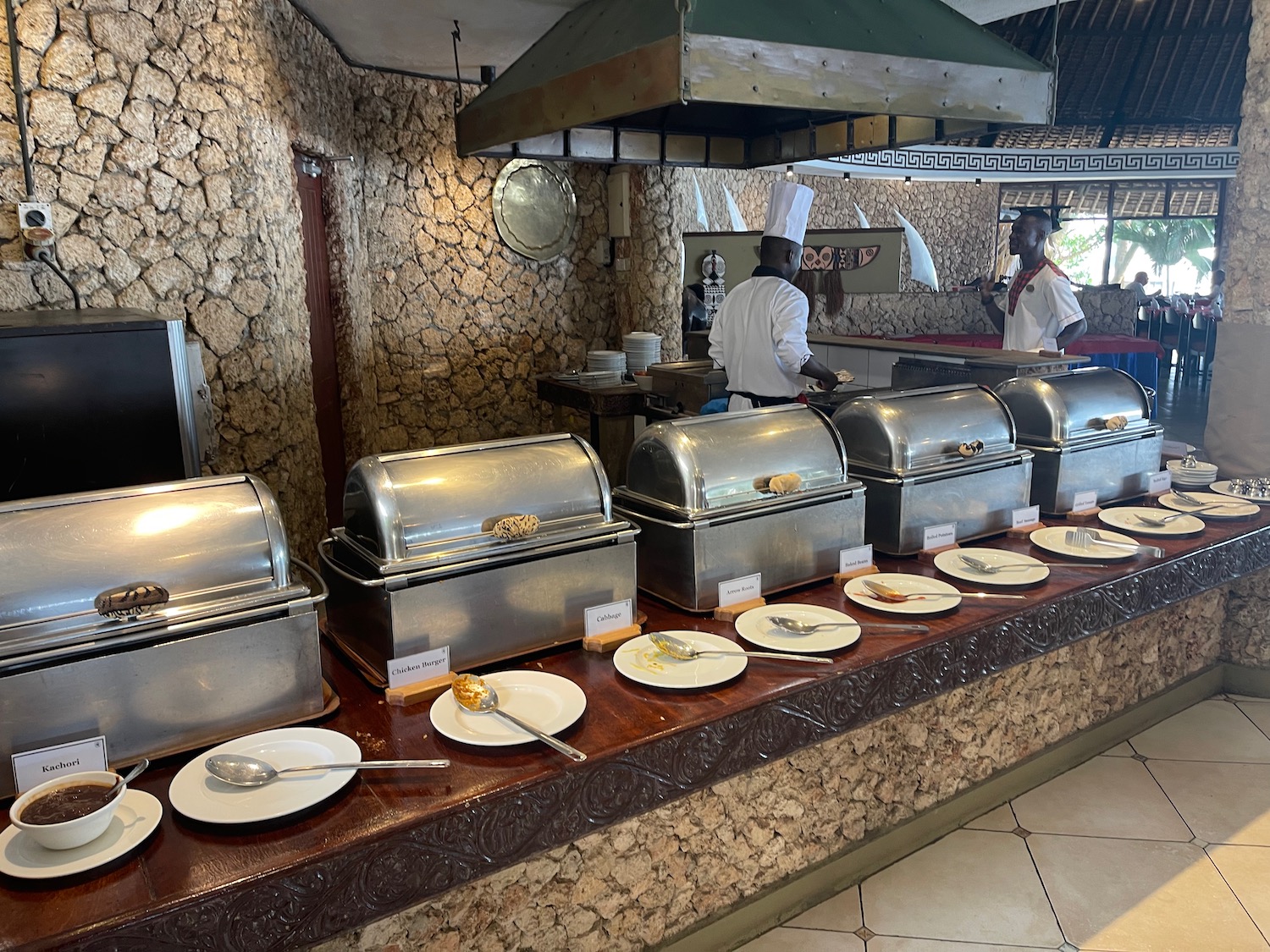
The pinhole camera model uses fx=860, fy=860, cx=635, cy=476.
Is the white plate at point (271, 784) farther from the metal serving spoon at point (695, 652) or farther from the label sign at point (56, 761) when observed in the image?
the metal serving spoon at point (695, 652)

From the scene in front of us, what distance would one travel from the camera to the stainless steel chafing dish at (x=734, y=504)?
194cm

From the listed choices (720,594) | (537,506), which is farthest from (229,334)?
(720,594)

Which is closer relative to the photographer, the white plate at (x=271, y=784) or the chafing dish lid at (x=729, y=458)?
the white plate at (x=271, y=784)

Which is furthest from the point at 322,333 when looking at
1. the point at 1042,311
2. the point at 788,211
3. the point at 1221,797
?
the point at 1221,797

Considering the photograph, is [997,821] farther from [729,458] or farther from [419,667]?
[419,667]

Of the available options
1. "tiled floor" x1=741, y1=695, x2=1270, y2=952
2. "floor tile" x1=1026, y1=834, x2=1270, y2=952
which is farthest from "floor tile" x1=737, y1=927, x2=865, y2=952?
"floor tile" x1=1026, y1=834, x2=1270, y2=952

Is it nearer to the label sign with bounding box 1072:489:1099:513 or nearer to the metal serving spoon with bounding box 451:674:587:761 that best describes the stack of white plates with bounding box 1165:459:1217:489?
the label sign with bounding box 1072:489:1099:513

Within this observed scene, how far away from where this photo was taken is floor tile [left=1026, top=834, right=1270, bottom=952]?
213cm

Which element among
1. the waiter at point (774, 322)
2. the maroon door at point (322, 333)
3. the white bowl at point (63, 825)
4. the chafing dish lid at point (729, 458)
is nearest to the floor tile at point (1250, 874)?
the chafing dish lid at point (729, 458)

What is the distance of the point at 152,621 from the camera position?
1.34 m

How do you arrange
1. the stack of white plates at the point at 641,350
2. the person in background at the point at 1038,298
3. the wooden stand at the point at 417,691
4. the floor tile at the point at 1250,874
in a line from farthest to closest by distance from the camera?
the stack of white plates at the point at 641,350
the person in background at the point at 1038,298
the floor tile at the point at 1250,874
the wooden stand at the point at 417,691

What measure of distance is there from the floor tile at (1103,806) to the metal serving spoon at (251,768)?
2082 millimetres

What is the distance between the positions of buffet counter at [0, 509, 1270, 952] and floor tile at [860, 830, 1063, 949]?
0.15m

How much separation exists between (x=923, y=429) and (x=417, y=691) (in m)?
1.51
